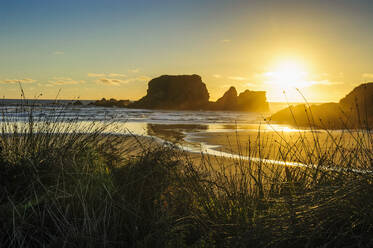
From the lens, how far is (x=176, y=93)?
115062 millimetres

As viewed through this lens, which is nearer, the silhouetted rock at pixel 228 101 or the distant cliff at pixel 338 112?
the distant cliff at pixel 338 112

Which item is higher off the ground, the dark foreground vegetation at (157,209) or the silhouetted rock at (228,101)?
the silhouetted rock at (228,101)

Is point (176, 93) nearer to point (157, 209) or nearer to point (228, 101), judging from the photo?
point (228, 101)

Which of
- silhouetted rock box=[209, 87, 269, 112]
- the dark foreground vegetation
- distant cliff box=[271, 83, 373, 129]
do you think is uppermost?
silhouetted rock box=[209, 87, 269, 112]

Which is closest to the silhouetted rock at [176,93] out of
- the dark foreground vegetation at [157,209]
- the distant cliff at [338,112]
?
the distant cliff at [338,112]

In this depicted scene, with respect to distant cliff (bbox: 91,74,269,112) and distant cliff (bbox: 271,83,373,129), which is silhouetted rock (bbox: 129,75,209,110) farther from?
distant cliff (bbox: 271,83,373,129)

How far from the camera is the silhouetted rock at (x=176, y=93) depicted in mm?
107500

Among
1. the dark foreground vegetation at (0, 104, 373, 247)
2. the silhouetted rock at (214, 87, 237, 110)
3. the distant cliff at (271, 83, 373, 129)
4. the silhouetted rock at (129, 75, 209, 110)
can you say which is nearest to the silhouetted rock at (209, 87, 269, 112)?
the silhouetted rock at (214, 87, 237, 110)

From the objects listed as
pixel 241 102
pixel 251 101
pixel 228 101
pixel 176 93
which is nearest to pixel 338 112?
pixel 228 101

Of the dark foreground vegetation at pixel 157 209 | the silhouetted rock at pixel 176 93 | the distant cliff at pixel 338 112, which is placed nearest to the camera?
the dark foreground vegetation at pixel 157 209

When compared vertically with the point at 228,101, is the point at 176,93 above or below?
above

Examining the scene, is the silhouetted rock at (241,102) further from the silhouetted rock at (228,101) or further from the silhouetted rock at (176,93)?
the silhouetted rock at (176,93)

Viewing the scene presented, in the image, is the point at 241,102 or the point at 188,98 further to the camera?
the point at 188,98

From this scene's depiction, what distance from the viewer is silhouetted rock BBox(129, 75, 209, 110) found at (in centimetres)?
10750
